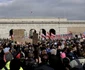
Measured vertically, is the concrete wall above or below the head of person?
below

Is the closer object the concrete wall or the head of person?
the head of person

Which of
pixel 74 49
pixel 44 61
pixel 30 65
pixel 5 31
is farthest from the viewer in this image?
pixel 5 31

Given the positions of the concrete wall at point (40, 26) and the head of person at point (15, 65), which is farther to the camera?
the concrete wall at point (40, 26)

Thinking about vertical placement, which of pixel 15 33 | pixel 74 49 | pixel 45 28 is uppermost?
pixel 74 49

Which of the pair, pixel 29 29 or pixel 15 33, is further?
pixel 29 29

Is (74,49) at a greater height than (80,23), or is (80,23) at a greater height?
(74,49)

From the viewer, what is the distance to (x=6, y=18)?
94938mm

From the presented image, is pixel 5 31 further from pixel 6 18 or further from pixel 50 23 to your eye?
pixel 50 23

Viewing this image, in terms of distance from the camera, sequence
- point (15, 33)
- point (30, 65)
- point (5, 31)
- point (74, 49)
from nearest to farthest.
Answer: point (30, 65), point (74, 49), point (15, 33), point (5, 31)

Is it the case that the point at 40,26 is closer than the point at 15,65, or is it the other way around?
the point at 15,65

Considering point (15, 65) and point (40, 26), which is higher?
point (15, 65)

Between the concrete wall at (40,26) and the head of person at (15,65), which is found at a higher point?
the head of person at (15,65)

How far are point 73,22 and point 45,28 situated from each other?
7086 mm

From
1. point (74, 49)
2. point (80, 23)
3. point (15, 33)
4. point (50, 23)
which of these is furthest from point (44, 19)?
point (74, 49)
